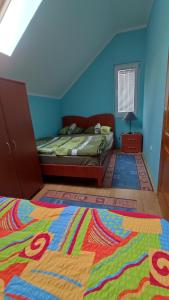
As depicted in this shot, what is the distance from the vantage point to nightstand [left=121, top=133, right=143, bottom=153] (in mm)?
4039

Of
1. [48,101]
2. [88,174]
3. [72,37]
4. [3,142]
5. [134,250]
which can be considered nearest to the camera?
[134,250]

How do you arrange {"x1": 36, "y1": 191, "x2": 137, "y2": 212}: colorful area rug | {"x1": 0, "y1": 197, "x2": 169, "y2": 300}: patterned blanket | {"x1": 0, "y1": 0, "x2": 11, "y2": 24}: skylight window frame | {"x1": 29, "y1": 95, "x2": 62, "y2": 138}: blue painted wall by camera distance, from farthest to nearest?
{"x1": 29, "y1": 95, "x2": 62, "y2": 138}: blue painted wall
{"x1": 36, "y1": 191, "x2": 137, "y2": 212}: colorful area rug
{"x1": 0, "y1": 0, "x2": 11, "y2": 24}: skylight window frame
{"x1": 0, "y1": 197, "x2": 169, "y2": 300}: patterned blanket

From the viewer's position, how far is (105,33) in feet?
12.0

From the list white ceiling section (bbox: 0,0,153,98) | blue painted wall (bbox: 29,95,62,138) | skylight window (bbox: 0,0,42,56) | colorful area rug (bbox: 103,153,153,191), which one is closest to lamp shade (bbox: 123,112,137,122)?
colorful area rug (bbox: 103,153,153,191)

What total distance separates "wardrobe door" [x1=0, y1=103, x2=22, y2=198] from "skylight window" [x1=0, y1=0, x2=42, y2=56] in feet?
3.41

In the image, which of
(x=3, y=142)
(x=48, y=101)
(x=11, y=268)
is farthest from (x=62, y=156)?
(x=48, y=101)

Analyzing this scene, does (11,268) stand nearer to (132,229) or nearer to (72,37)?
(132,229)

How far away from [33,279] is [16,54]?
8.50 ft

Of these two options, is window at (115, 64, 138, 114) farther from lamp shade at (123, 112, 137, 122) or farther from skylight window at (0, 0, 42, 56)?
skylight window at (0, 0, 42, 56)

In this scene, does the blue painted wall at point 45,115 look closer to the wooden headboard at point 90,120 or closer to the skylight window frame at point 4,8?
the wooden headboard at point 90,120

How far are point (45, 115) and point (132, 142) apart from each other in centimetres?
231

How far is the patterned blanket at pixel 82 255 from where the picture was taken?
25.8 inches

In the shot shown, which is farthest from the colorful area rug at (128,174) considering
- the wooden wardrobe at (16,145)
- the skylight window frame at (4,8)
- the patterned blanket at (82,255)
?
the skylight window frame at (4,8)

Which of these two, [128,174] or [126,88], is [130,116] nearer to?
[126,88]
